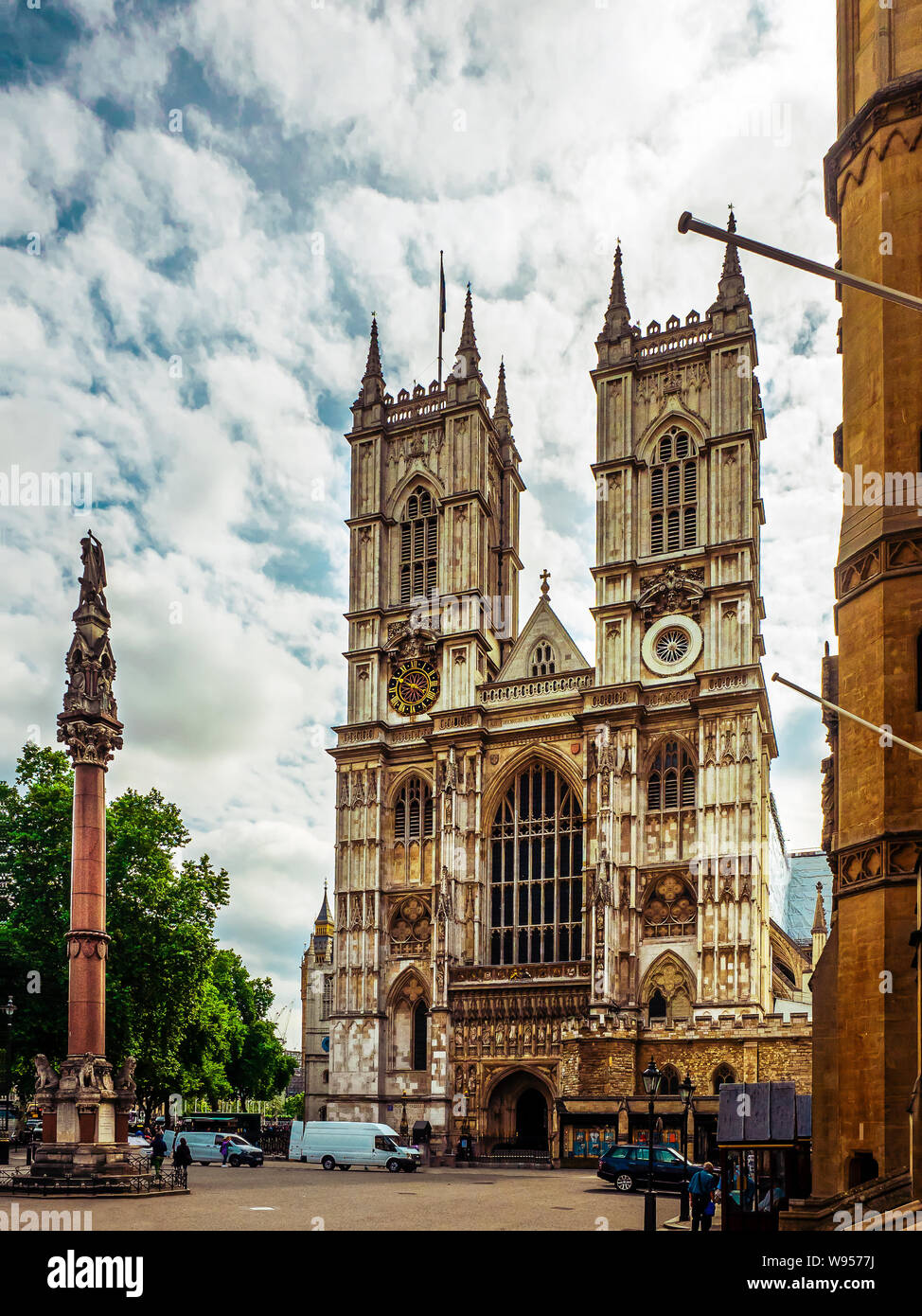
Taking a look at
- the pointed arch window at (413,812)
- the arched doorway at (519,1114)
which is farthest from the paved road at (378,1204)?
the pointed arch window at (413,812)

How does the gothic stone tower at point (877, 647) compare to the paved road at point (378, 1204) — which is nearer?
the gothic stone tower at point (877, 647)

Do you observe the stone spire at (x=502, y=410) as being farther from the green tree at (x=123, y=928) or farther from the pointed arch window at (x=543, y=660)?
the green tree at (x=123, y=928)

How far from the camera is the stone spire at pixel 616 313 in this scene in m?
57.9

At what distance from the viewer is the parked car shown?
1300 inches

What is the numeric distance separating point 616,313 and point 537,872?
24324 millimetres

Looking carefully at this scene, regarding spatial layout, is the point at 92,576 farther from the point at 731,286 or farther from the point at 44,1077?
the point at 731,286

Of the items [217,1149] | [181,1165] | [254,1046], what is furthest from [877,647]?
[254,1046]

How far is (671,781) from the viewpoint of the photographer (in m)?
51.5

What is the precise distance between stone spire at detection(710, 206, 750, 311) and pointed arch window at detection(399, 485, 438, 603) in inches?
605

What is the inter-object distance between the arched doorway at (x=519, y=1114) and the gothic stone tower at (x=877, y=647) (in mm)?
30100

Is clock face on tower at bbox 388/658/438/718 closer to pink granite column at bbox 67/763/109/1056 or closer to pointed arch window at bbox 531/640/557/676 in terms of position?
pointed arch window at bbox 531/640/557/676

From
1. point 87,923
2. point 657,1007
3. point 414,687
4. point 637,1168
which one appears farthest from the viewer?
point 414,687

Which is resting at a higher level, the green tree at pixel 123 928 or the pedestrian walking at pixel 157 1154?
the green tree at pixel 123 928

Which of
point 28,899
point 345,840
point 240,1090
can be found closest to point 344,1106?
point 345,840
